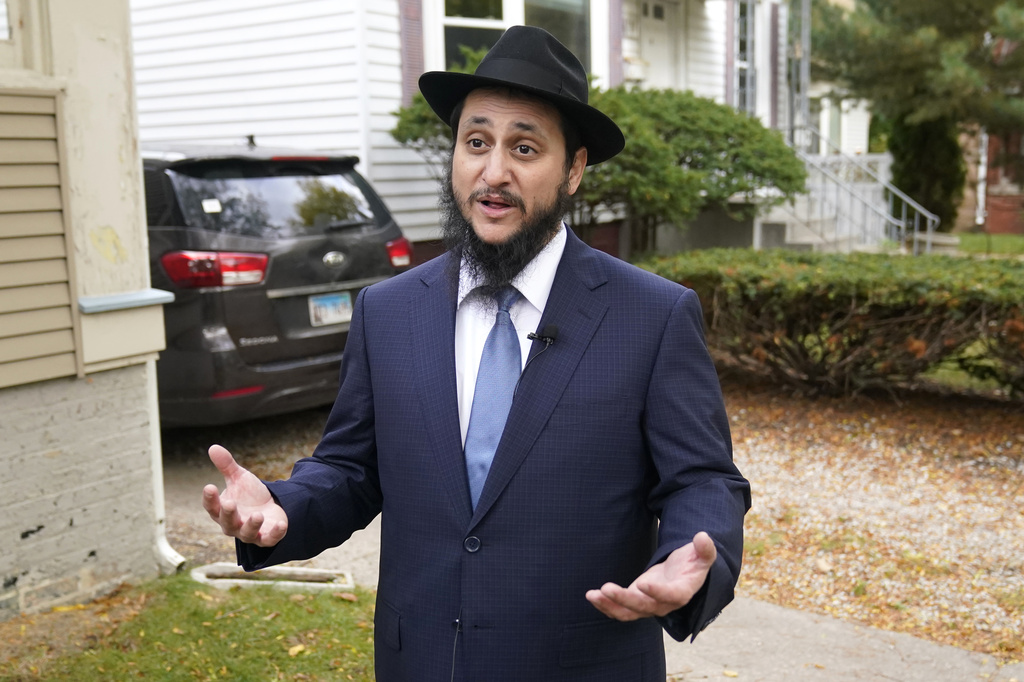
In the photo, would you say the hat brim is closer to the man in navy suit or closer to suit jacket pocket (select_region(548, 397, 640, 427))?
the man in navy suit

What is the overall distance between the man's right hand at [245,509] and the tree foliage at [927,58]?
16878 millimetres

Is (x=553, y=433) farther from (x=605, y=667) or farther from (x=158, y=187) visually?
(x=158, y=187)

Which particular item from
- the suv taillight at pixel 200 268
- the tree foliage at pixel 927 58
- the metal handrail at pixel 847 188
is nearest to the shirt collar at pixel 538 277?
the suv taillight at pixel 200 268

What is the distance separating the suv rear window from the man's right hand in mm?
4128

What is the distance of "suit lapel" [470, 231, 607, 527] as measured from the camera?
6.63 feet

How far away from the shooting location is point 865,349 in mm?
7156

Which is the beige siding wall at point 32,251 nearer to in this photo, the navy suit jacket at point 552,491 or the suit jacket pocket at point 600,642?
the navy suit jacket at point 552,491

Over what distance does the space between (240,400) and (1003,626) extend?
13.3 feet

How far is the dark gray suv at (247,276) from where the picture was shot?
577cm

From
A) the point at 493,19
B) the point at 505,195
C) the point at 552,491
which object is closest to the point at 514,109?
the point at 505,195

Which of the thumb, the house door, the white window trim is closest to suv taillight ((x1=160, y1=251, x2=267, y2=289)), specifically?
the thumb

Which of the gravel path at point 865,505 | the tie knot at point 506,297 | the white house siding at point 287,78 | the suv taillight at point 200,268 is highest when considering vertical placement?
the white house siding at point 287,78

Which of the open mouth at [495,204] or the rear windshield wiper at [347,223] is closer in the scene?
the open mouth at [495,204]

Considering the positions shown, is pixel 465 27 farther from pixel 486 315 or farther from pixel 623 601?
pixel 623 601
